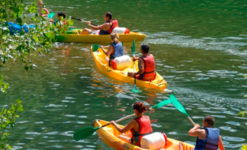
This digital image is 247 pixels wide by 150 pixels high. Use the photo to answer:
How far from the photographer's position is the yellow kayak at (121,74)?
41.3 ft

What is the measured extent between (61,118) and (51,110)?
0.66 m

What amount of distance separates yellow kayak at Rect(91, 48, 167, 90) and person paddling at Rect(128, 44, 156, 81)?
6.4 inches

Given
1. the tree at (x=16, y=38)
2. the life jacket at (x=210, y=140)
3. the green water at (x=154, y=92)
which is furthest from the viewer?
the green water at (x=154, y=92)

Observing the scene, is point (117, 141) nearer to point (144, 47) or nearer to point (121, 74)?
point (144, 47)

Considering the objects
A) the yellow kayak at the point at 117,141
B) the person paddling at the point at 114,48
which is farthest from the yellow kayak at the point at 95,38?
the yellow kayak at the point at 117,141

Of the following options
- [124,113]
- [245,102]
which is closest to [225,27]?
[245,102]

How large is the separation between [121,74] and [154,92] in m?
1.60

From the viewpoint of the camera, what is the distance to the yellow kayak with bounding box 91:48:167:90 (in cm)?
1259

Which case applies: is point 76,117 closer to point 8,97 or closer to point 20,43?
point 8,97

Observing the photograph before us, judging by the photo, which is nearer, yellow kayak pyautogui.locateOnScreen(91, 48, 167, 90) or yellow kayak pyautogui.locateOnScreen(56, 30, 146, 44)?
yellow kayak pyautogui.locateOnScreen(91, 48, 167, 90)

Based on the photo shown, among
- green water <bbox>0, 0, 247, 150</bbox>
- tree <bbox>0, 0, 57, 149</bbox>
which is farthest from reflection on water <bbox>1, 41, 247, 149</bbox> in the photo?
tree <bbox>0, 0, 57, 149</bbox>

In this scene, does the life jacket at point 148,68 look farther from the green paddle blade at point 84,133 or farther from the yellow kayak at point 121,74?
the green paddle blade at point 84,133

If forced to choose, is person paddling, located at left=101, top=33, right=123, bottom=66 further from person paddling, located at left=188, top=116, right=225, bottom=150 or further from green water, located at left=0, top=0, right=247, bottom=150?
person paddling, located at left=188, top=116, right=225, bottom=150

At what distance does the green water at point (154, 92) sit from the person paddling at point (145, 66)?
0.50 metres
